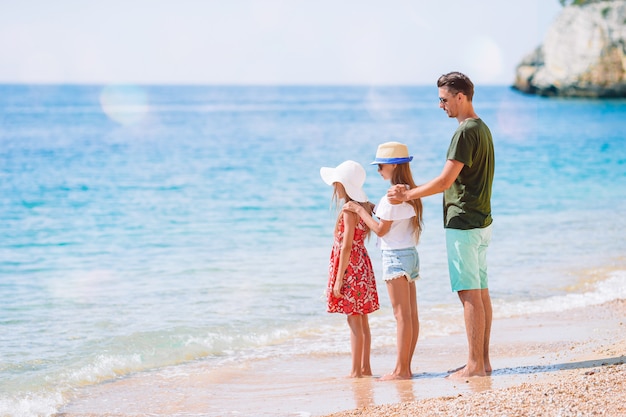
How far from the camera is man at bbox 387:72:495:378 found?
209 inches

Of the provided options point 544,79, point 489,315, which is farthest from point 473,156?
point 544,79

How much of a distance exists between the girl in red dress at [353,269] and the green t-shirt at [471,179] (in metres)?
0.64

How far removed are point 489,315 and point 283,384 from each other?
5.21 ft

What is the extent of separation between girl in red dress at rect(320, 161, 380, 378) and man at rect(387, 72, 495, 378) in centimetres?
42

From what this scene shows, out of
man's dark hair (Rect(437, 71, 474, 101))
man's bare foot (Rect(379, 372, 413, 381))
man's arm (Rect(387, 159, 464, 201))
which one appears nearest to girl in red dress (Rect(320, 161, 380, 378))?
man's bare foot (Rect(379, 372, 413, 381))

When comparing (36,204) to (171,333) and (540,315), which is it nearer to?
(171,333)

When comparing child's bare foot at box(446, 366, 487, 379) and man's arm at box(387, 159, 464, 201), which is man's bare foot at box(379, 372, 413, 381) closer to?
child's bare foot at box(446, 366, 487, 379)

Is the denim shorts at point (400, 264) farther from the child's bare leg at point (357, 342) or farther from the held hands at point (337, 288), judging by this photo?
the child's bare leg at point (357, 342)

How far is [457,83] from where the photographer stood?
5398 millimetres

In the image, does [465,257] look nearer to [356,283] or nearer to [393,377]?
[356,283]

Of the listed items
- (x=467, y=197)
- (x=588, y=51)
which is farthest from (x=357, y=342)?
(x=588, y=51)

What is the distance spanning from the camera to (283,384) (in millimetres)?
6109

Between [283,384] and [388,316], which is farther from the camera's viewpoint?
[388,316]

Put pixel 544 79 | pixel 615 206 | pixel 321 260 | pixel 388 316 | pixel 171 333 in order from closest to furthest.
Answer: pixel 171 333
pixel 388 316
pixel 321 260
pixel 615 206
pixel 544 79
